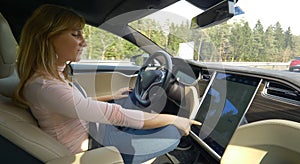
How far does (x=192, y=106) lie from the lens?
1956mm

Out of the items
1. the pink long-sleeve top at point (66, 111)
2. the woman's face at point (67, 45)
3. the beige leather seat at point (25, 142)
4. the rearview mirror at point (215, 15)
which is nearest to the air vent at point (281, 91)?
the rearview mirror at point (215, 15)

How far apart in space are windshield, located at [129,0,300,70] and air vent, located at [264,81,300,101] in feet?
1.04

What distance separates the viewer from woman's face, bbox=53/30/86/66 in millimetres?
981

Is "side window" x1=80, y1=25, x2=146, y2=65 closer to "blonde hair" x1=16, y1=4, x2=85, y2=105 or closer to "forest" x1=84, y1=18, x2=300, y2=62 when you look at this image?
"forest" x1=84, y1=18, x2=300, y2=62

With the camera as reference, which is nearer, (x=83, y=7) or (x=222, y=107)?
(x=222, y=107)

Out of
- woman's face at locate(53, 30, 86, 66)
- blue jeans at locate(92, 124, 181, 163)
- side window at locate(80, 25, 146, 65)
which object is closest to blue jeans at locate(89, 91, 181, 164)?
blue jeans at locate(92, 124, 181, 163)

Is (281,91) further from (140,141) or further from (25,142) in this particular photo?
(25,142)

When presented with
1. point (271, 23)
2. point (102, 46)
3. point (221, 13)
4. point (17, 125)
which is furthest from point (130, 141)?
point (271, 23)

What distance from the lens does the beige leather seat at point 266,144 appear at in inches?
32.2

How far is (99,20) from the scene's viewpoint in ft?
8.18

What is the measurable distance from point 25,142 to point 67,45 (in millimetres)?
411

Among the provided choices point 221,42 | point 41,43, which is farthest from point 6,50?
point 221,42

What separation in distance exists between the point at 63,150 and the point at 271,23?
6.14 ft

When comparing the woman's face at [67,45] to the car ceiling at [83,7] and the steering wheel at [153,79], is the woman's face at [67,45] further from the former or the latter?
the car ceiling at [83,7]
